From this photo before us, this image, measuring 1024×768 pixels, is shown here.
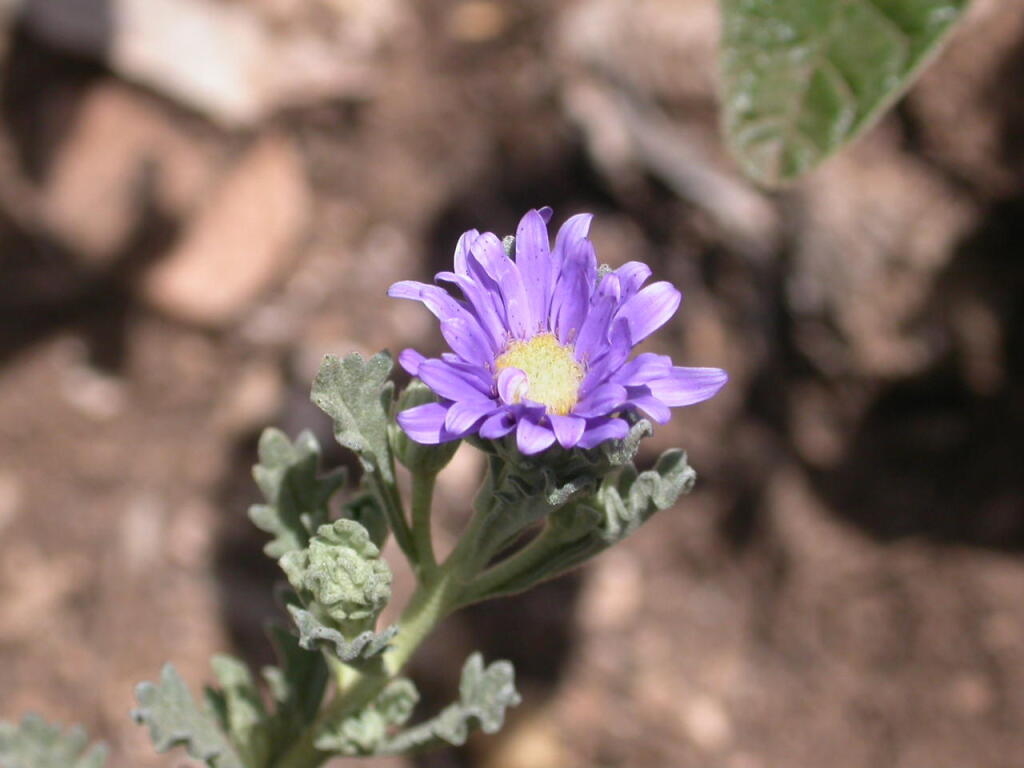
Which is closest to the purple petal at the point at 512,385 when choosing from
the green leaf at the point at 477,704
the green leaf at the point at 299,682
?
the green leaf at the point at 477,704

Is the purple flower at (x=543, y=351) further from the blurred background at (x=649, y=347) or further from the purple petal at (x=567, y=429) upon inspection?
the blurred background at (x=649, y=347)

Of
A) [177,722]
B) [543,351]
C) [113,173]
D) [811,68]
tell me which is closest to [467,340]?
[543,351]

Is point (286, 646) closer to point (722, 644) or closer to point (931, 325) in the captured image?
point (722, 644)

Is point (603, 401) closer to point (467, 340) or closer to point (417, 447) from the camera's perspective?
point (467, 340)

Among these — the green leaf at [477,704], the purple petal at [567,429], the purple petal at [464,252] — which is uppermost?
the purple petal at [464,252]

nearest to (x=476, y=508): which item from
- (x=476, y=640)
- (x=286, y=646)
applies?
(x=286, y=646)
